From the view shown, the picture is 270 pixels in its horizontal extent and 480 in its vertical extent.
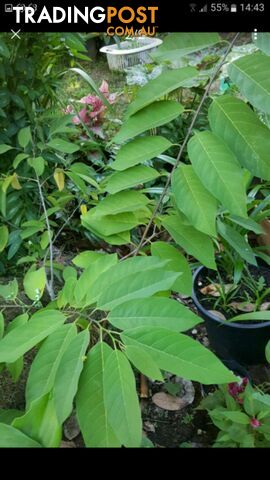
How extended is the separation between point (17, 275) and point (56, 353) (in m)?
1.07

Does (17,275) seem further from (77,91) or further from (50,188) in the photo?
Result: (77,91)

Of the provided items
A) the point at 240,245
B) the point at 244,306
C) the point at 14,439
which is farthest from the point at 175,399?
the point at 14,439

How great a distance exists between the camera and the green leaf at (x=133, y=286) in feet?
2.28

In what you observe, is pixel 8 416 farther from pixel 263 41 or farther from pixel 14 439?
pixel 263 41

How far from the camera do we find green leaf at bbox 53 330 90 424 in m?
0.59

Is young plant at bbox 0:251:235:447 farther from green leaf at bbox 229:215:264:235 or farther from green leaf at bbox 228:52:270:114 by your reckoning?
green leaf at bbox 229:215:264:235

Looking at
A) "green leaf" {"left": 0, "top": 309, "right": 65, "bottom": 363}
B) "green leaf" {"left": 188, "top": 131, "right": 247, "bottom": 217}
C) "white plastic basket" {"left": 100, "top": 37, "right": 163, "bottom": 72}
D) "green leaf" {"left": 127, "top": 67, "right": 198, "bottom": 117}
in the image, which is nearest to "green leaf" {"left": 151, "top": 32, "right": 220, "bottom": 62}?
"green leaf" {"left": 127, "top": 67, "right": 198, "bottom": 117}

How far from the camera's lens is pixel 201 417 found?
149 cm

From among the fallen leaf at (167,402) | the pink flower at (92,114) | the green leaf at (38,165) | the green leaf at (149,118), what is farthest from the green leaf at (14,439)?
the pink flower at (92,114)

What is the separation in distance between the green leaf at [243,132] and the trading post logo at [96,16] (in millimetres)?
443

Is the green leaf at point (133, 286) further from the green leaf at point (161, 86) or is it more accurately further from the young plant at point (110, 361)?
the green leaf at point (161, 86)

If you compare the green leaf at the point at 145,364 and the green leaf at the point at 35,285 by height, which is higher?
the green leaf at the point at 145,364

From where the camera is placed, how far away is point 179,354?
611 millimetres
